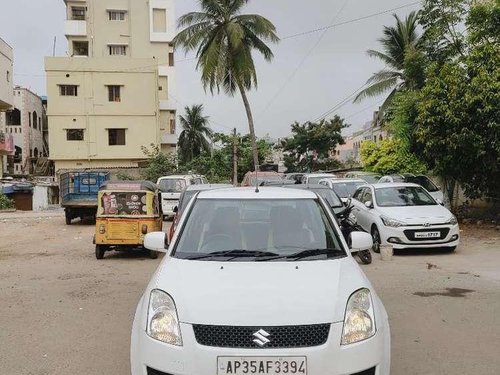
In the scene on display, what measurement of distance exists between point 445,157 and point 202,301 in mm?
13533

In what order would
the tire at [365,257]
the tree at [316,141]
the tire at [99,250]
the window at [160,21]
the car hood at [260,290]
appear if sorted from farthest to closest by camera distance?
the tree at [316,141]
the window at [160,21]
the tire at [99,250]
the tire at [365,257]
the car hood at [260,290]

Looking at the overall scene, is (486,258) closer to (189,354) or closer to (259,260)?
(259,260)

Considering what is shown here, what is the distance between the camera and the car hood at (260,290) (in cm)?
345

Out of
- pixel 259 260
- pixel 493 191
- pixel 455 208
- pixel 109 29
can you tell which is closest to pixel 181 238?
pixel 259 260

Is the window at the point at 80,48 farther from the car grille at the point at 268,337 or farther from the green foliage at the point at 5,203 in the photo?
the car grille at the point at 268,337

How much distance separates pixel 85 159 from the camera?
39125mm

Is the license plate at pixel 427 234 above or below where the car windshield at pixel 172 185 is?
below

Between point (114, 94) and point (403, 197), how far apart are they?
99.9ft

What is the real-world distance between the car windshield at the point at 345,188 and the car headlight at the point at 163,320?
14756mm

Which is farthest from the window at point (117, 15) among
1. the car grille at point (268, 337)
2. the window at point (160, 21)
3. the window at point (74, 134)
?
the car grille at point (268, 337)

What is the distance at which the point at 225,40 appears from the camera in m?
30.2

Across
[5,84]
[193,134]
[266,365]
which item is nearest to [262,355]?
[266,365]

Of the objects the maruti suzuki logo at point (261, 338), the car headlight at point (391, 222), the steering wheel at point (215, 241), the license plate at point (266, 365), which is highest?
the steering wheel at point (215, 241)

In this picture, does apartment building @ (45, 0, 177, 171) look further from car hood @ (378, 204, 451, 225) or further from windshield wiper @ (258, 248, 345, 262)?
windshield wiper @ (258, 248, 345, 262)
